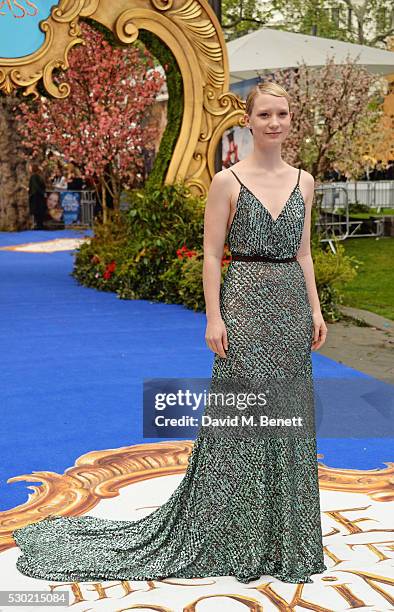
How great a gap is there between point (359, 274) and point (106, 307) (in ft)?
14.3

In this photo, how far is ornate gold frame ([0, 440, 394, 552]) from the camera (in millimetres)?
4051

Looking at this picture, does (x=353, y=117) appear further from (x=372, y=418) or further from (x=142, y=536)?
(x=142, y=536)

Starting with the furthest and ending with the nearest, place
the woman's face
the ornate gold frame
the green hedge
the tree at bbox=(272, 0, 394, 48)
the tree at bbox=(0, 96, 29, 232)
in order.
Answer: the tree at bbox=(272, 0, 394, 48) → the tree at bbox=(0, 96, 29, 232) → the green hedge → the ornate gold frame → the woman's face

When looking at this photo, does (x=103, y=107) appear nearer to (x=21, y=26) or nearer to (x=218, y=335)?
(x=21, y=26)

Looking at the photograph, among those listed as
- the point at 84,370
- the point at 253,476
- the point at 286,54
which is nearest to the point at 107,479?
the point at 253,476

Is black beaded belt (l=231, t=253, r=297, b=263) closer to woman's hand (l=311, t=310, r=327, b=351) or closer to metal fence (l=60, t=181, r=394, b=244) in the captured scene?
woman's hand (l=311, t=310, r=327, b=351)

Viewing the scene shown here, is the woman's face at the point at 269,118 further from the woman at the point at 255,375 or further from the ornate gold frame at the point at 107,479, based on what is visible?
the ornate gold frame at the point at 107,479

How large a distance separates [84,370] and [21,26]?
544 cm

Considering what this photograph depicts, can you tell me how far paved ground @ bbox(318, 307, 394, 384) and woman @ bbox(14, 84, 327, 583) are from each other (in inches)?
139

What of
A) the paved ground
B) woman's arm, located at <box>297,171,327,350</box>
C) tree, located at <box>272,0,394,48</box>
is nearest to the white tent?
the paved ground

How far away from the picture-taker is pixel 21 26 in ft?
34.4

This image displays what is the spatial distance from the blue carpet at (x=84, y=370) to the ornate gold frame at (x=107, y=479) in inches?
3.7

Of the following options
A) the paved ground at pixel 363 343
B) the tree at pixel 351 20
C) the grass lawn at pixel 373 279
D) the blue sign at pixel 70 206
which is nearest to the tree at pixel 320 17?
the tree at pixel 351 20

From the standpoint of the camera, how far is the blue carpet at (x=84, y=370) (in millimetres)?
4930
